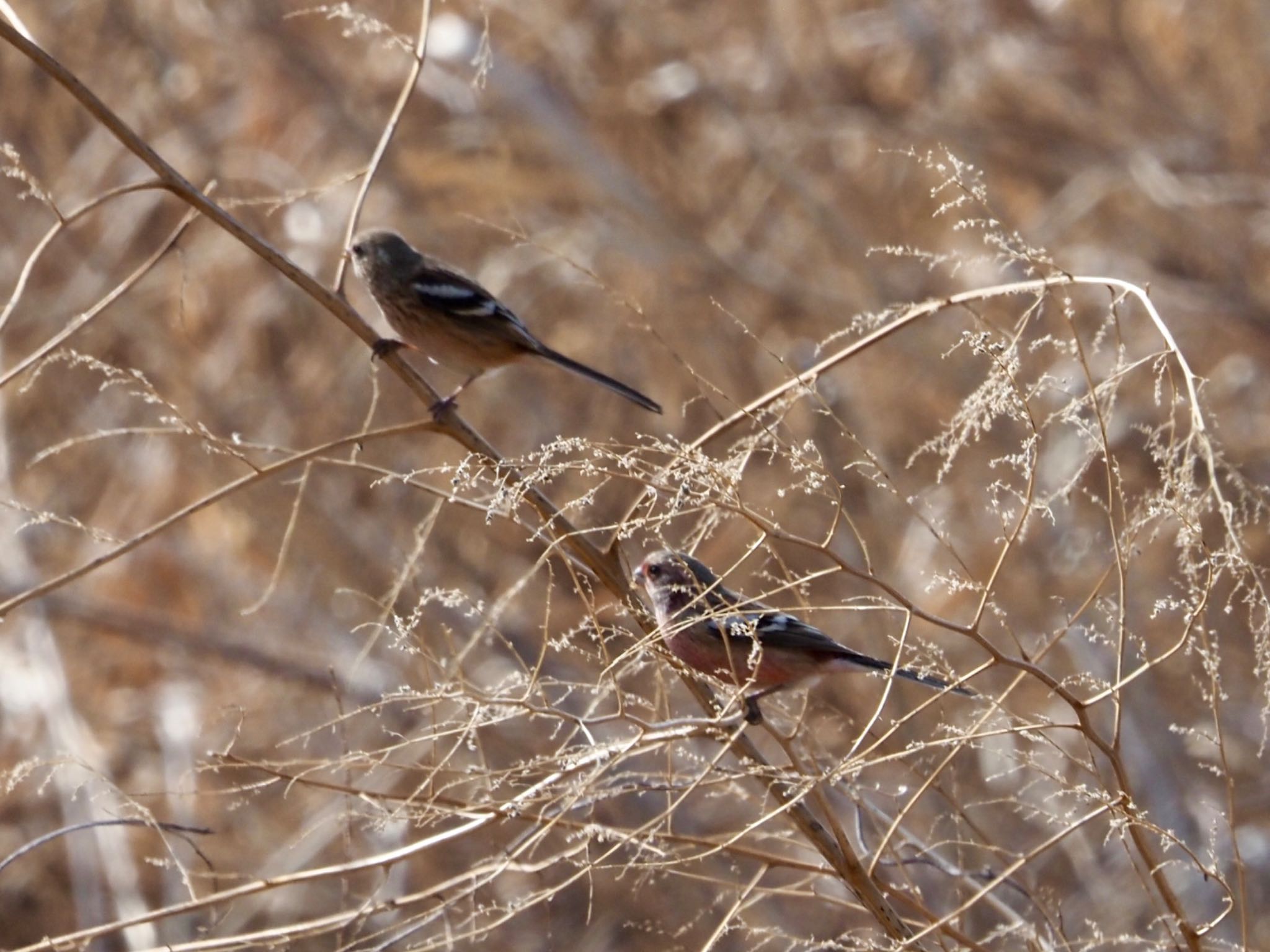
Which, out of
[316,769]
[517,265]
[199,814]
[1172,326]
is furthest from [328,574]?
[316,769]

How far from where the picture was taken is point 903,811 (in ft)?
7.61

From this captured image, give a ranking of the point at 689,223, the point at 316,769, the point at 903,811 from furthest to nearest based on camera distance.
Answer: the point at 689,223, the point at 316,769, the point at 903,811

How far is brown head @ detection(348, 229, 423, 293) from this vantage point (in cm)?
581

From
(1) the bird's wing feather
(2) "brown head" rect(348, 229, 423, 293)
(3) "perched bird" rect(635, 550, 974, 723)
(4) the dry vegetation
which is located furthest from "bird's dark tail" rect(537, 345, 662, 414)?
(4) the dry vegetation

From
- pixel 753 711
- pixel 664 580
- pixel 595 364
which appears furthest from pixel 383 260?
pixel 753 711

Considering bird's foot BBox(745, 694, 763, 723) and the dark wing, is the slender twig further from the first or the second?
the dark wing

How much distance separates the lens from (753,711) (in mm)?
3365

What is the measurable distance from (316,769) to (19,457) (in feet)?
20.9

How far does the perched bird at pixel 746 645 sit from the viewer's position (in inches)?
142

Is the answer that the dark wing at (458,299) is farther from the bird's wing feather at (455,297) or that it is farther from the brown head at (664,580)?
the brown head at (664,580)

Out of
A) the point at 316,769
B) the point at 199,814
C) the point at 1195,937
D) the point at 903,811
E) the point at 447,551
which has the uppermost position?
the point at 447,551

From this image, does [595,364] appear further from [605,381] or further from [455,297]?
[605,381]

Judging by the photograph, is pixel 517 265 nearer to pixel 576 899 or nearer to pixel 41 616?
pixel 41 616

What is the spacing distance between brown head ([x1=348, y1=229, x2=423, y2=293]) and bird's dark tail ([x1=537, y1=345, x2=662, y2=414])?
0.68 m
